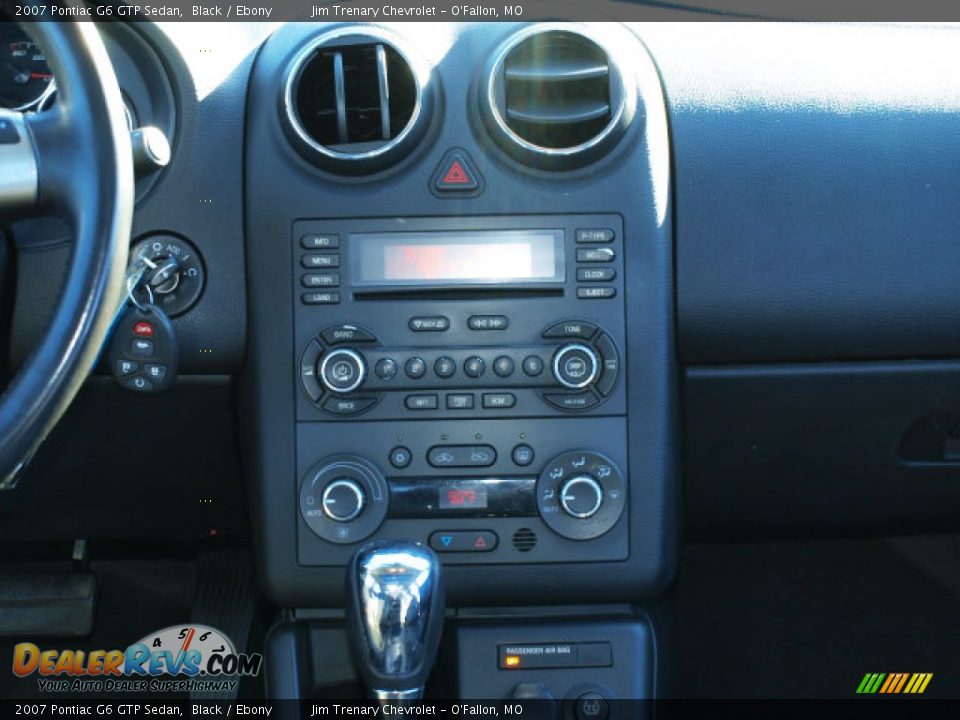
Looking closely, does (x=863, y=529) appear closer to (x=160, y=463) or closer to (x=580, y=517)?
(x=580, y=517)

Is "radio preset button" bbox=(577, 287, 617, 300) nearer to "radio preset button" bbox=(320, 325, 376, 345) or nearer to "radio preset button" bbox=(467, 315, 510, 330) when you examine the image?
"radio preset button" bbox=(467, 315, 510, 330)

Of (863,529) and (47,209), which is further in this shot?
(863,529)

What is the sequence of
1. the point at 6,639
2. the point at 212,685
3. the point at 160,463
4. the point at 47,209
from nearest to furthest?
1. the point at 47,209
2. the point at 160,463
3. the point at 212,685
4. the point at 6,639

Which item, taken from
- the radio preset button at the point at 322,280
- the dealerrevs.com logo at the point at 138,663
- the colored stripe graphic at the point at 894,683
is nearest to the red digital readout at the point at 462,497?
the radio preset button at the point at 322,280

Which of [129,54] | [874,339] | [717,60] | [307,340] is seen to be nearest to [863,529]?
[874,339]

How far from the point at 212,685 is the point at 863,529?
1216 millimetres

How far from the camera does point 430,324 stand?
66.2 inches

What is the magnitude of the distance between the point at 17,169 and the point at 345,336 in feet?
1.73

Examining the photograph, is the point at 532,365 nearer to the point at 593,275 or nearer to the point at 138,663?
the point at 593,275

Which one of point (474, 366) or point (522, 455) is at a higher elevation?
point (474, 366)

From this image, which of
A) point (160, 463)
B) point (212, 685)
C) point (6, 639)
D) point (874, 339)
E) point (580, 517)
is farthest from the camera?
point (6, 639)

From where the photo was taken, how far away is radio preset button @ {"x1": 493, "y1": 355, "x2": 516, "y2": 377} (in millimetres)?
1674

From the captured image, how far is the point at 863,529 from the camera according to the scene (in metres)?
2.30

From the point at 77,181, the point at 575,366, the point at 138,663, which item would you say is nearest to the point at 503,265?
the point at 575,366
